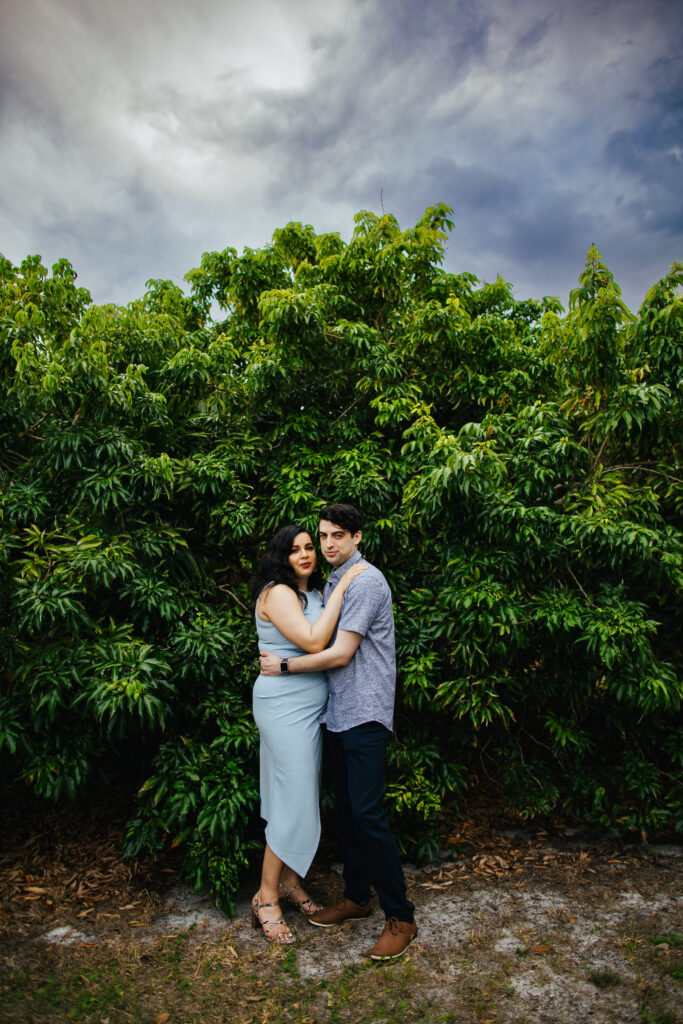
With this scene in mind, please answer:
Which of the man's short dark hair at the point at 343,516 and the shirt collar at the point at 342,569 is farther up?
the man's short dark hair at the point at 343,516

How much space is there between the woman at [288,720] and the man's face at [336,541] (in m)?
0.10

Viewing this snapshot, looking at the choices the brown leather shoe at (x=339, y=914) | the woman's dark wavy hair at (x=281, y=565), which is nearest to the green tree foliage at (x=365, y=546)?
the brown leather shoe at (x=339, y=914)

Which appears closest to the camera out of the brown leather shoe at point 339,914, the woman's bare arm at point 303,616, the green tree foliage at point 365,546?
the woman's bare arm at point 303,616

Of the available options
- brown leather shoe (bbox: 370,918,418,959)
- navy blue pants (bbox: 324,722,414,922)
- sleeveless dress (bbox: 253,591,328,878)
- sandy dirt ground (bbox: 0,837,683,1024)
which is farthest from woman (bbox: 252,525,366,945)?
brown leather shoe (bbox: 370,918,418,959)

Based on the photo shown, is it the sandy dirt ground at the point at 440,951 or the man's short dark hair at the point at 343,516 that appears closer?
the sandy dirt ground at the point at 440,951

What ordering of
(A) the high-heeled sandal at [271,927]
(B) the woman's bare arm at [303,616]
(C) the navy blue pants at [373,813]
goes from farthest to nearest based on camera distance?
(A) the high-heeled sandal at [271,927]
(B) the woman's bare arm at [303,616]
(C) the navy blue pants at [373,813]

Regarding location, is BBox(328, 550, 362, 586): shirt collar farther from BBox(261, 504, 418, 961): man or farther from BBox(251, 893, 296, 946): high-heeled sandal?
BBox(251, 893, 296, 946): high-heeled sandal

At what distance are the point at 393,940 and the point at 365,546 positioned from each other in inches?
83.5

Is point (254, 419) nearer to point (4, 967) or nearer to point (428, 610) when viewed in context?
point (428, 610)

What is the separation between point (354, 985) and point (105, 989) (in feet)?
3.52

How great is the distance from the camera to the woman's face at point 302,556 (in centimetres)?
278

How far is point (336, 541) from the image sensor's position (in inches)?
108

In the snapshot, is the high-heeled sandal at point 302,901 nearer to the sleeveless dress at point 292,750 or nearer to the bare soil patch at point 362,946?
the bare soil patch at point 362,946

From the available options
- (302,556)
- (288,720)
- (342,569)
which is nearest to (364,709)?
(288,720)
